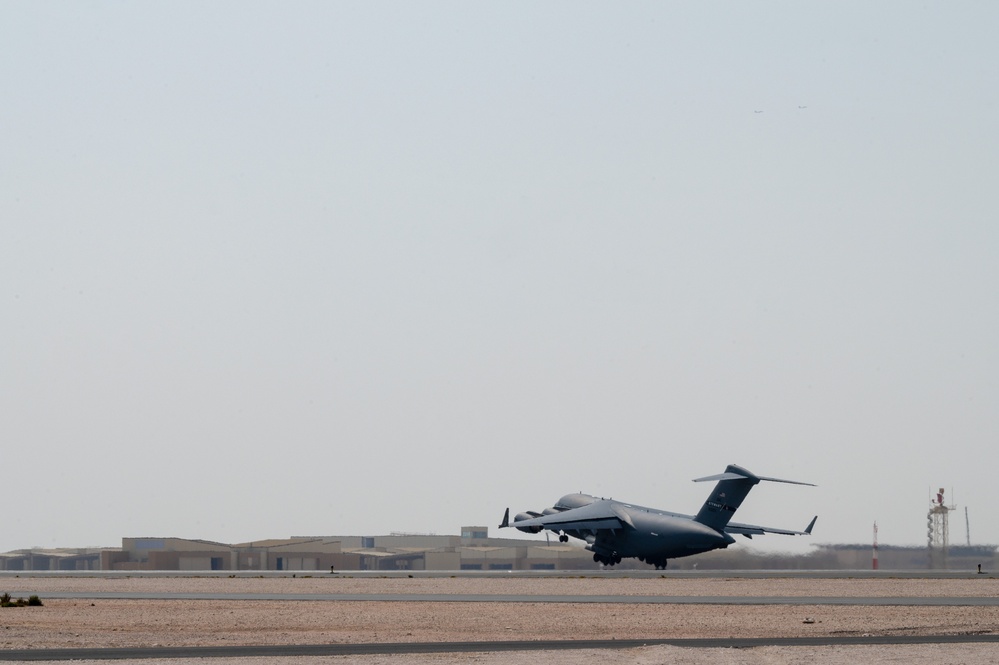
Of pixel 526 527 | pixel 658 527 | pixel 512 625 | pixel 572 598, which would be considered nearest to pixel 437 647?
pixel 512 625

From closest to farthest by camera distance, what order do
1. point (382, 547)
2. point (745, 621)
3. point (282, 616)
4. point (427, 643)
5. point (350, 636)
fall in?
point (427, 643) < point (350, 636) < point (745, 621) < point (282, 616) < point (382, 547)

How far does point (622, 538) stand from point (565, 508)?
12437 millimetres

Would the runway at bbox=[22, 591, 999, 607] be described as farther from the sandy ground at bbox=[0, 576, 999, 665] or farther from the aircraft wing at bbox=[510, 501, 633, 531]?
the aircraft wing at bbox=[510, 501, 633, 531]

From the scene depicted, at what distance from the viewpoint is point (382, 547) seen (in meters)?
151

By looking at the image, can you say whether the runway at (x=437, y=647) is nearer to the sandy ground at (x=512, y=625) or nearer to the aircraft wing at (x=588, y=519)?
the sandy ground at (x=512, y=625)

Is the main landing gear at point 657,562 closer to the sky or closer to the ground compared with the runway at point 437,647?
closer to the ground

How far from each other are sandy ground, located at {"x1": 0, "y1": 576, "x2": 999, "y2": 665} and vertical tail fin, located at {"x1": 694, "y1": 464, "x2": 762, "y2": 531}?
20.1 meters

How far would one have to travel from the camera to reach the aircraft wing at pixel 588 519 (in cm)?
8388

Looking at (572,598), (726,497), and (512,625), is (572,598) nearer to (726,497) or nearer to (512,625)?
(512,625)

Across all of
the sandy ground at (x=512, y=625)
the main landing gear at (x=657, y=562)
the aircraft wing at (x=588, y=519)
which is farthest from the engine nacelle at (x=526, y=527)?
the sandy ground at (x=512, y=625)

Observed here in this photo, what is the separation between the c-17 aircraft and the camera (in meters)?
80.4

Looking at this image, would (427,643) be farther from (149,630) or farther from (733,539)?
(733,539)

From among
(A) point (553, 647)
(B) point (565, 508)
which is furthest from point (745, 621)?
(B) point (565, 508)

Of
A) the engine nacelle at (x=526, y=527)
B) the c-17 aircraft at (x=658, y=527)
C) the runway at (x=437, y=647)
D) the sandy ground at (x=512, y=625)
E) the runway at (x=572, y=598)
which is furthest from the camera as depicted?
the engine nacelle at (x=526, y=527)
